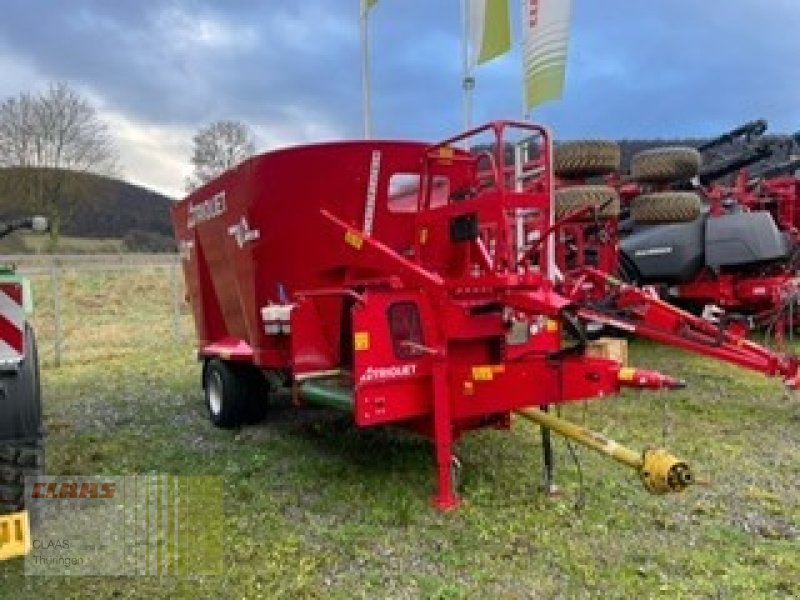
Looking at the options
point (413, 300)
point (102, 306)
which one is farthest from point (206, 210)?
point (102, 306)

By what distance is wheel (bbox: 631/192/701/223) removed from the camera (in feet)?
29.7

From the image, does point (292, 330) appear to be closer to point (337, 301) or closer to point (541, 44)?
point (337, 301)

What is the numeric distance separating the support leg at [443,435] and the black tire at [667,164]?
6.44 metres

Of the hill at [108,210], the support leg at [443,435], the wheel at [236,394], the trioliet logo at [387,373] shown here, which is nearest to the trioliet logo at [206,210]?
the wheel at [236,394]

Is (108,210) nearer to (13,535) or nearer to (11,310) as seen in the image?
(11,310)

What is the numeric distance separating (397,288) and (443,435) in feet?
3.03

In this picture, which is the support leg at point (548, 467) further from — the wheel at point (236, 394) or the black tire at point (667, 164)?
the black tire at point (667, 164)

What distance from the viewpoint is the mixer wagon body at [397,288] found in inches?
172

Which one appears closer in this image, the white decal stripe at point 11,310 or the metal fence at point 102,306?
the white decal stripe at point 11,310

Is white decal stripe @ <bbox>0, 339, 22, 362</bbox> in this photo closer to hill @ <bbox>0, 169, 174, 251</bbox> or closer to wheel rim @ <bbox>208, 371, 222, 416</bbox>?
wheel rim @ <bbox>208, 371, 222, 416</bbox>

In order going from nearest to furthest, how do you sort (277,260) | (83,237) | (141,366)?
1. (277,260)
2. (141,366)
3. (83,237)

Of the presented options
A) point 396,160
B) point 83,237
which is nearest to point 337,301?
point 396,160

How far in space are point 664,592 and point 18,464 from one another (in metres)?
2.65

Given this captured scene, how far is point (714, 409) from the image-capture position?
6.68 m
